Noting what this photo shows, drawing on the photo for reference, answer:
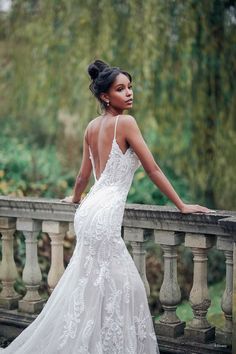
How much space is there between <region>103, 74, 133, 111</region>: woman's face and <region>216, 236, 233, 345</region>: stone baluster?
930mm

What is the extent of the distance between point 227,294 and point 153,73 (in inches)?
171

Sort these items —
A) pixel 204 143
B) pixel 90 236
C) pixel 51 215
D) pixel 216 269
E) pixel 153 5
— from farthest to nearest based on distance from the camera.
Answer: pixel 216 269, pixel 204 143, pixel 153 5, pixel 51 215, pixel 90 236

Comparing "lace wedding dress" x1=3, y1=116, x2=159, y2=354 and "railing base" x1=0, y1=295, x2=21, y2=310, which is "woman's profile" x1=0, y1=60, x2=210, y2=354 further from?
"railing base" x1=0, y1=295, x2=21, y2=310

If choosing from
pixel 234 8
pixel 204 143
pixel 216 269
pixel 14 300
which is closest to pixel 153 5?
pixel 234 8

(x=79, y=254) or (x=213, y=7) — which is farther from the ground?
(x=213, y=7)

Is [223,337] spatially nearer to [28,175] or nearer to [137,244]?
[137,244]

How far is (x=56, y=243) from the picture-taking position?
457 cm

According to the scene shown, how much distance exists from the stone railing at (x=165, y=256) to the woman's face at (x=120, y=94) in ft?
2.24

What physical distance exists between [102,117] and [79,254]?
30.8 inches

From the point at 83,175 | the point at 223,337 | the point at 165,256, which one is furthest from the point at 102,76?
the point at 223,337

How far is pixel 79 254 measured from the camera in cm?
390

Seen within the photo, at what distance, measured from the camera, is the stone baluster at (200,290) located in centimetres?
402

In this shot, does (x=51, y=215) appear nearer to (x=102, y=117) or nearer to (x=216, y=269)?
(x=102, y=117)

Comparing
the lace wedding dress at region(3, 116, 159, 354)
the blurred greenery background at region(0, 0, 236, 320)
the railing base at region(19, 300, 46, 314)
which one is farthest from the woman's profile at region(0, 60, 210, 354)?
the blurred greenery background at region(0, 0, 236, 320)
